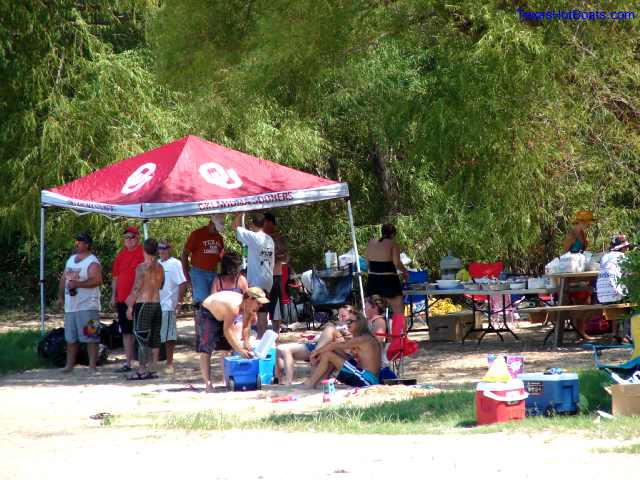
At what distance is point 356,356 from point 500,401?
306 cm

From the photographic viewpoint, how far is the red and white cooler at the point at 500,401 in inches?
322

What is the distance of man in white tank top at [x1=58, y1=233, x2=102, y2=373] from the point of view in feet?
44.3

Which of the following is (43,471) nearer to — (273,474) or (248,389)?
(273,474)

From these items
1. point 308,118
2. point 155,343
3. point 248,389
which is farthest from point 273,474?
point 308,118

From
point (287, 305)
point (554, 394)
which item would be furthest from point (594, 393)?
point (287, 305)

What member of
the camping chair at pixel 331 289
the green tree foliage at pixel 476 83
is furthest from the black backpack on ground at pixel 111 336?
the green tree foliage at pixel 476 83

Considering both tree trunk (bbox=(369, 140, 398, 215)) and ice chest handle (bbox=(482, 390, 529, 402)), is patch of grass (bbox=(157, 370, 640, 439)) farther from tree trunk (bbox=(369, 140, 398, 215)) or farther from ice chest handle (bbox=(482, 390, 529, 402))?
tree trunk (bbox=(369, 140, 398, 215))

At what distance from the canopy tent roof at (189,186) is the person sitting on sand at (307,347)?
6.45 feet

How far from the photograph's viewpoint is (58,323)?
20.8 meters

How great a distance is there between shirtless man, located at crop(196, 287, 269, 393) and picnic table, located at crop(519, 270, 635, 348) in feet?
11.9

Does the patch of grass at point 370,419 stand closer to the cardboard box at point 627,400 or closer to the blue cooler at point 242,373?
the cardboard box at point 627,400

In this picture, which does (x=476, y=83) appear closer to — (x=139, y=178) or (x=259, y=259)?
(x=259, y=259)

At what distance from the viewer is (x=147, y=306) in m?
12.7

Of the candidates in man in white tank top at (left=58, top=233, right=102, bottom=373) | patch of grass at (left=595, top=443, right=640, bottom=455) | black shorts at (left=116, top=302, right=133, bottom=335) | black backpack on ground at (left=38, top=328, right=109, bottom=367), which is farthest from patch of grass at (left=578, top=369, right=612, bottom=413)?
black backpack on ground at (left=38, top=328, right=109, bottom=367)
